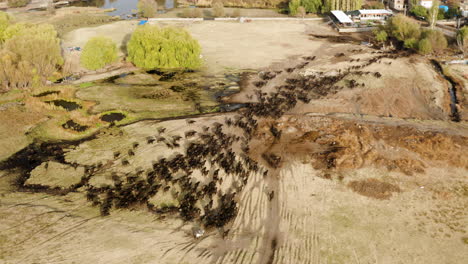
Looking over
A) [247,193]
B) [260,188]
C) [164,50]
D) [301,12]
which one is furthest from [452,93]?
[301,12]

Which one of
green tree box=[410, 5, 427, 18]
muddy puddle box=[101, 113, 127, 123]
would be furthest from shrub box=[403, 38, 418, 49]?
muddy puddle box=[101, 113, 127, 123]

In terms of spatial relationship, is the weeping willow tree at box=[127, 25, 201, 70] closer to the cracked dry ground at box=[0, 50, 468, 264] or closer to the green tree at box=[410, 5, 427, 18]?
the cracked dry ground at box=[0, 50, 468, 264]

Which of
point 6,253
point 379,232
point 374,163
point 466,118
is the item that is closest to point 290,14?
point 466,118

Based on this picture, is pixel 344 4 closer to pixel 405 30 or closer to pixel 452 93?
pixel 405 30

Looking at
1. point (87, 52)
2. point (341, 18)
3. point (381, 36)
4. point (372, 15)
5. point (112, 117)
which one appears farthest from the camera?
point (372, 15)

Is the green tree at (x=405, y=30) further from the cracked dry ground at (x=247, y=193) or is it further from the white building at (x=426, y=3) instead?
the cracked dry ground at (x=247, y=193)

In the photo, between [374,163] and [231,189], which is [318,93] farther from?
[231,189]
